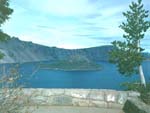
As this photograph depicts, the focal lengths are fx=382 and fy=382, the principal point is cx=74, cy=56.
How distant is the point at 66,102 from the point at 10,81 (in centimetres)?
781

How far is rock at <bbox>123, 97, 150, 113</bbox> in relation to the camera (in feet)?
34.7

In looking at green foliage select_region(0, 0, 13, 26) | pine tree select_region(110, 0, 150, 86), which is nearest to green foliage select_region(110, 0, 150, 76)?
pine tree select_region(110, 0, 150, 86)

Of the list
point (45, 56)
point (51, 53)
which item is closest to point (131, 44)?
point (45, 56)

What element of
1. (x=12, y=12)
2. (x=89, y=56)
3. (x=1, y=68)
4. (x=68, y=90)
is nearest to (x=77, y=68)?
(x=89, y=56)

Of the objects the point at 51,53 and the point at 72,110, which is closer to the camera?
the point at 72,110

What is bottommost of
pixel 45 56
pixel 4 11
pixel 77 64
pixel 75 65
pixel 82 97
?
pixel 75 65

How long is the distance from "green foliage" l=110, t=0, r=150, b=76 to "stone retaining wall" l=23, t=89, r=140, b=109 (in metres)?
17.7

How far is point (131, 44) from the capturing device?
31.1 metres

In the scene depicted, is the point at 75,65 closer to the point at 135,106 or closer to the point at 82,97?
the point at 82,97

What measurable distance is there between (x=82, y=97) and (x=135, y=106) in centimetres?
228

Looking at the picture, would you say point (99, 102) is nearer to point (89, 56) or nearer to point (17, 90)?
point (17, 90)

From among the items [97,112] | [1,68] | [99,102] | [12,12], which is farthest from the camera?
[12,12]

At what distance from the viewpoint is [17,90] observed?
5.11m

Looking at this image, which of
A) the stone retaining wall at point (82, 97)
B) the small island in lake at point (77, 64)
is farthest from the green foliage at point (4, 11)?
the small island in lake at point (77, 64)
